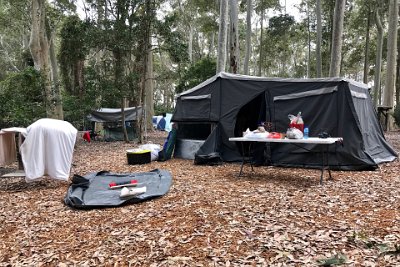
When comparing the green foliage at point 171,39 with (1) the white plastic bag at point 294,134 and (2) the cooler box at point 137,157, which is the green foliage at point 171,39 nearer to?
(2) the cooler box at point 137,157

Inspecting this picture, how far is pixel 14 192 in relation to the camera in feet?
17.4

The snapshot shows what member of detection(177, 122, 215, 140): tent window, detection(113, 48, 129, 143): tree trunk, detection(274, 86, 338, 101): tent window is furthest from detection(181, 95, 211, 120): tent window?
detection(113, 48, 129, 143): tree trunk

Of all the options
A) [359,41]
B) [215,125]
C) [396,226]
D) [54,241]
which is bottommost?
[54,241]

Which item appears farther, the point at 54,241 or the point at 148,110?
the point at 148,110

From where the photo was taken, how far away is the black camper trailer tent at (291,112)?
6281mm

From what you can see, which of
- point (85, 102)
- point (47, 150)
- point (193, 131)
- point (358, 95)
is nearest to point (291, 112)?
point (358, 95)

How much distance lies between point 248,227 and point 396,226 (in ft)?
4.87

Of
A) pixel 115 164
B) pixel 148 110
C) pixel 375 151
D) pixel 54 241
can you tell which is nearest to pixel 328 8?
pixel 148 110

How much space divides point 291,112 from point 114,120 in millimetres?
9317

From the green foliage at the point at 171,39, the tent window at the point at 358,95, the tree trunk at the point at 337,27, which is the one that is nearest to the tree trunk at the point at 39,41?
the green foliage at the point at 171,39

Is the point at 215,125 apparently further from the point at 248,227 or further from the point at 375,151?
the point at 248,227

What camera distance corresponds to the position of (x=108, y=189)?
498 centimetres

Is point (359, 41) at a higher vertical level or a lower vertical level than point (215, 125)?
higher

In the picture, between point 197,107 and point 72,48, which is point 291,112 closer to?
point 197,107
